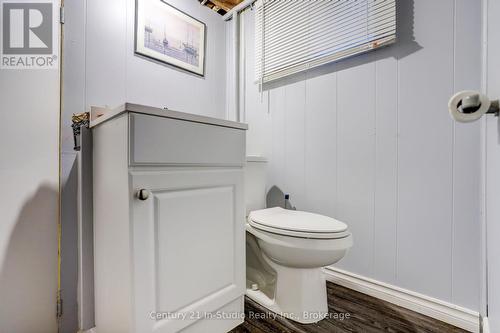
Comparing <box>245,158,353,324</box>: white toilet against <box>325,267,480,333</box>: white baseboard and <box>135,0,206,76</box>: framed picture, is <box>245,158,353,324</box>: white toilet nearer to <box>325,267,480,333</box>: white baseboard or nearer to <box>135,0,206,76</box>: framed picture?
<box>325,267,480,333</box>: white baseboard

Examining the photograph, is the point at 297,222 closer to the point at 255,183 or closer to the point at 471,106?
the point at 255,183

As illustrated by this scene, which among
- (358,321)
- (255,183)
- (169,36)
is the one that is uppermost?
(169,36)

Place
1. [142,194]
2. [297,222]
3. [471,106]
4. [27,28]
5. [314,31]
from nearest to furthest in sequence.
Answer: [471,106] → [142,194] → [27,28] → [297,222] → [314,31]

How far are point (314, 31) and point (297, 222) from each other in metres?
1.18

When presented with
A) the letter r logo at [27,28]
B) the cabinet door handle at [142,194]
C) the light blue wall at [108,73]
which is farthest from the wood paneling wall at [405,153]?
the letter r logo at [27,28]

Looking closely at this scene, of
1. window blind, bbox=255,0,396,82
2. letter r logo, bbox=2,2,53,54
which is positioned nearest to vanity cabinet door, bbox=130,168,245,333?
letter r logo, bbox=2,2,53,54

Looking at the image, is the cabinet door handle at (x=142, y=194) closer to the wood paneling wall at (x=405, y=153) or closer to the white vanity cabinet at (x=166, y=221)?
the white vanity cabinet at (x=166, y=221)

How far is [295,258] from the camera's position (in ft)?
3.43

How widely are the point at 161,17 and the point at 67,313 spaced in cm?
162

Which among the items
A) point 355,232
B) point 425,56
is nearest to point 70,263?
point 355,232

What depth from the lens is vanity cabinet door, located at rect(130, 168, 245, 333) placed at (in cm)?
74

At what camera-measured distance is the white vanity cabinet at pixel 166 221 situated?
725mm

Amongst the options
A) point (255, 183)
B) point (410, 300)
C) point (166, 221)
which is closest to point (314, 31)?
point (255, 183)

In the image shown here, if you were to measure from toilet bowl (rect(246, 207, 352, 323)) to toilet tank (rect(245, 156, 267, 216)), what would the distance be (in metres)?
0.18
